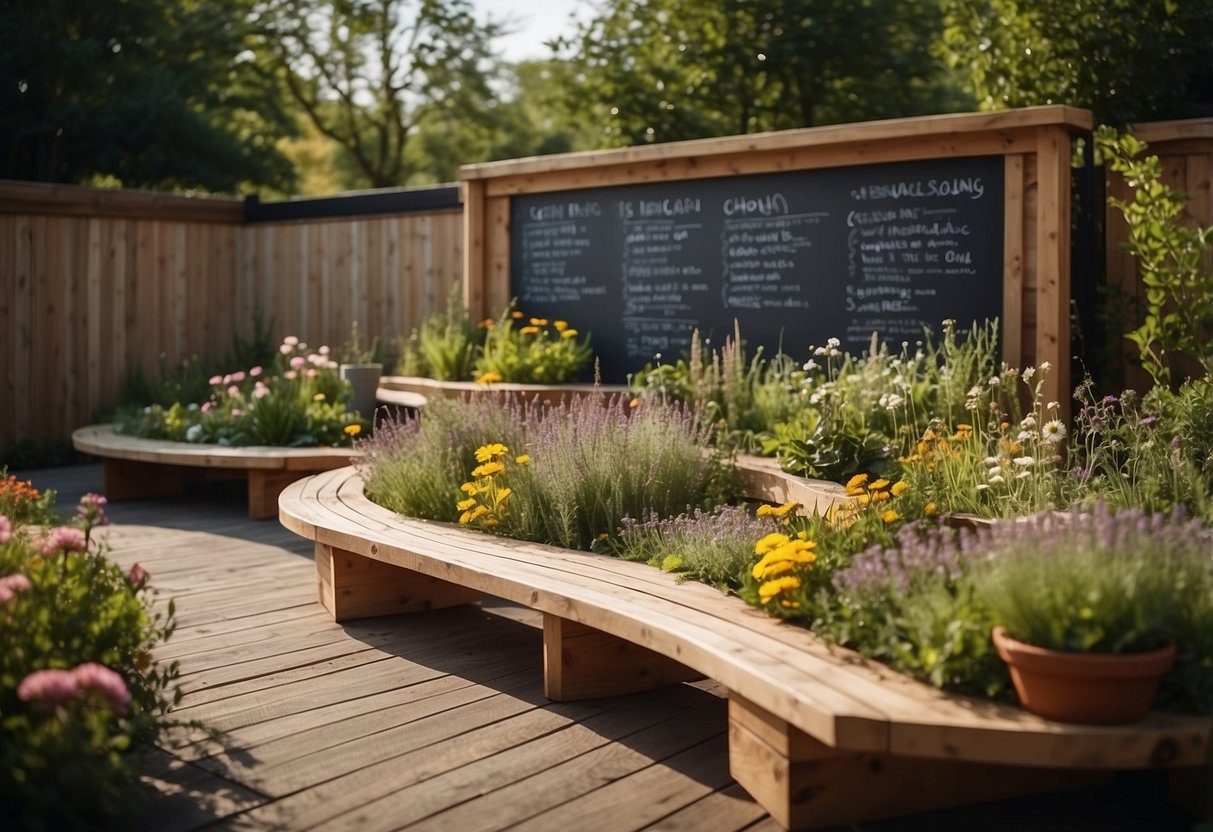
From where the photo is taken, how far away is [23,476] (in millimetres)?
8867

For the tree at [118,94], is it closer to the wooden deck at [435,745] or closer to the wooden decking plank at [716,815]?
the wooden deck at [435,745]

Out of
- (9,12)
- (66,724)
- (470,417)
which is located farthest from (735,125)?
(66,724)

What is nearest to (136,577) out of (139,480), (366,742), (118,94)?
(366,742)

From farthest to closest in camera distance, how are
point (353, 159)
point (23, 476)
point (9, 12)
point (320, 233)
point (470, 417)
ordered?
1. point (353, 159)
2. point (9, 12)
3. point (320, 233)
4. point (23, 476)
5. point (470, 417)

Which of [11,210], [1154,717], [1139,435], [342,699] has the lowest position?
[342,699]

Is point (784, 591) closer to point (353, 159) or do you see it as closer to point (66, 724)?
point (66, 724)

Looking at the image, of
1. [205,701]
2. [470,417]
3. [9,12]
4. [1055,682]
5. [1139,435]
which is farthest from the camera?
[9,12]

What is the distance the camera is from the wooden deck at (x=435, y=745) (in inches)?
117

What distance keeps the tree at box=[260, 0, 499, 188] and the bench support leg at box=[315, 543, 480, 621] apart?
18605mm

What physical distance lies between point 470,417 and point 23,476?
17.0ft

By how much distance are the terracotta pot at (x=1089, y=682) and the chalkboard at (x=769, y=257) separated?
3518 millimetres

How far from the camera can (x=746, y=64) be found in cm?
1448

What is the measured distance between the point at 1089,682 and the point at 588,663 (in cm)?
172

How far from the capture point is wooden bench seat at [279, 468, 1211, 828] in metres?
2.52
